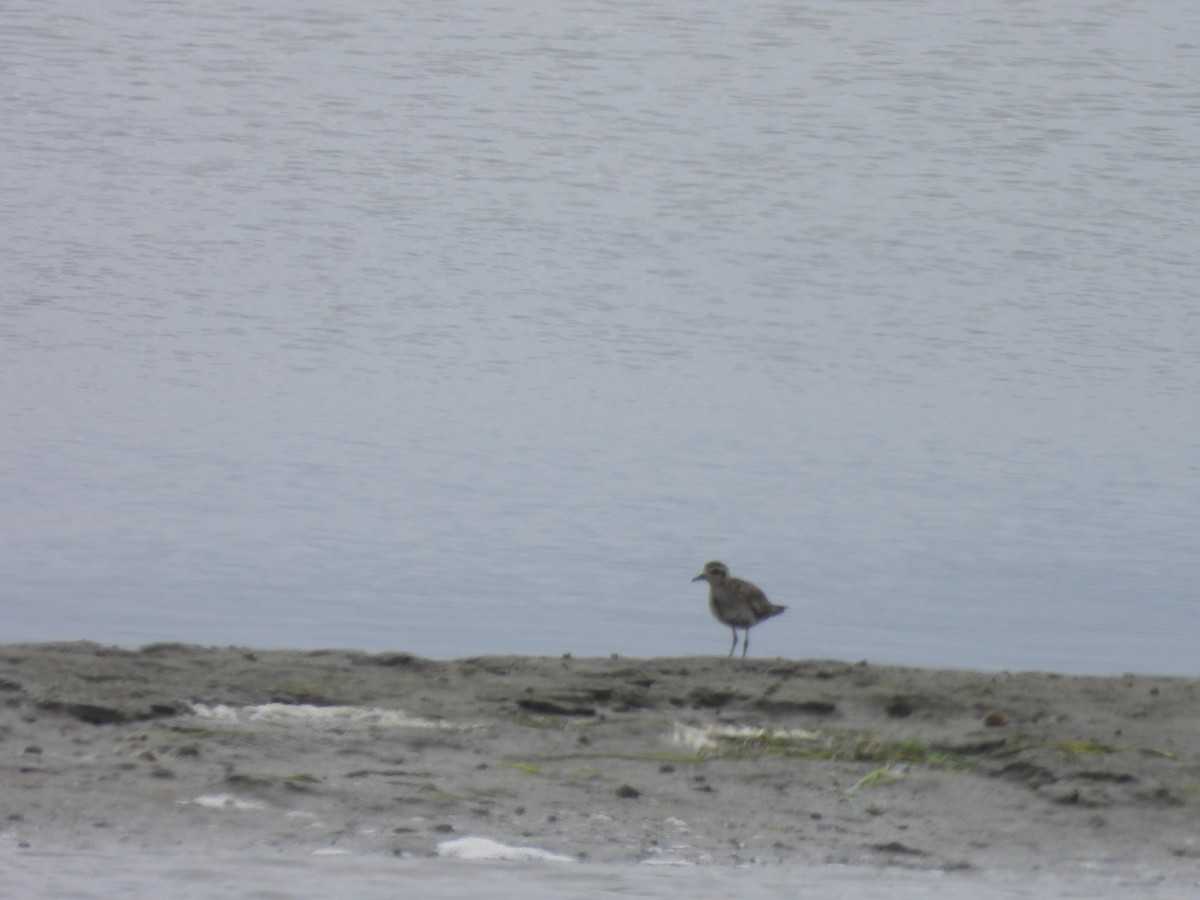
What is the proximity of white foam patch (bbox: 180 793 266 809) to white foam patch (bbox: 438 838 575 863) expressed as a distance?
2.14 feet

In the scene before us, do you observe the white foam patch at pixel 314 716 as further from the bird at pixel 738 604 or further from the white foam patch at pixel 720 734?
the bird at pixel 738 604

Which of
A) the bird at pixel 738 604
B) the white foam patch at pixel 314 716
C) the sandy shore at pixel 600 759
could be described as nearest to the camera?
the sandy shore at pixel 600 759

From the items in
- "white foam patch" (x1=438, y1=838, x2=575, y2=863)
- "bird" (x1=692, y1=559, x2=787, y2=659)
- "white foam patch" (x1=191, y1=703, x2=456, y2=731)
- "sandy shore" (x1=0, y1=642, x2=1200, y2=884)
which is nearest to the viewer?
"white foam patch" (x1=438, y1=838, x2=575, y2=863)

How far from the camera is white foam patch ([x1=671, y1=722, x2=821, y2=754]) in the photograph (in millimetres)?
8266

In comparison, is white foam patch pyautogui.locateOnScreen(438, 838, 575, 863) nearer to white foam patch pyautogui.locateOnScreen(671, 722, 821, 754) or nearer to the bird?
white foam patch pyautogui.locateOnScreen(671, 722, 821, 754)

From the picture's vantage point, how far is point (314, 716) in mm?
8344

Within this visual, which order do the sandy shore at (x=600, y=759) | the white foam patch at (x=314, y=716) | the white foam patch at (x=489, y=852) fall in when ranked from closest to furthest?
the white foam patch at (x=489, y=852), the sandy shore at (x=600, y=759), the white foam patch at (x=314, y=716)

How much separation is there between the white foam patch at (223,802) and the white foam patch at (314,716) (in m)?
1.16

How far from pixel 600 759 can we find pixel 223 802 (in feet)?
4.91

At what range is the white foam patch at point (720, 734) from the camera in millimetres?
8266

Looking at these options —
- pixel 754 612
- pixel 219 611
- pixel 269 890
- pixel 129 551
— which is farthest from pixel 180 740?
pixel 129 551

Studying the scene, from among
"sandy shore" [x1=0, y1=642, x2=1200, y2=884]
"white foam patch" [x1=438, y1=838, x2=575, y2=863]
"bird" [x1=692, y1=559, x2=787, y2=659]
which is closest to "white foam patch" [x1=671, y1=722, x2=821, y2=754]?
"sandy shore" [x1=0, y1=642, x2=1200, y2=884]

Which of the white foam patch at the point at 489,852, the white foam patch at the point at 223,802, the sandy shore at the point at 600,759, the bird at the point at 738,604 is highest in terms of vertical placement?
the bird at the point at 738,604

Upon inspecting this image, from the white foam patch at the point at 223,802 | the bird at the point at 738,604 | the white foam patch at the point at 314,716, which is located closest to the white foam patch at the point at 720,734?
the white foam patch at the point at 314,716
